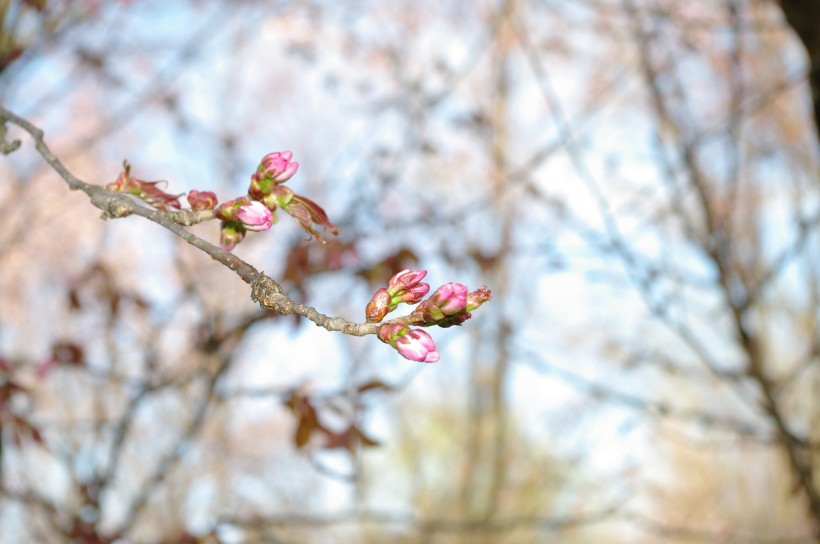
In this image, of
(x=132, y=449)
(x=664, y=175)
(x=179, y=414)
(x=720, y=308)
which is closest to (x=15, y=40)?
(x=664, y=175)

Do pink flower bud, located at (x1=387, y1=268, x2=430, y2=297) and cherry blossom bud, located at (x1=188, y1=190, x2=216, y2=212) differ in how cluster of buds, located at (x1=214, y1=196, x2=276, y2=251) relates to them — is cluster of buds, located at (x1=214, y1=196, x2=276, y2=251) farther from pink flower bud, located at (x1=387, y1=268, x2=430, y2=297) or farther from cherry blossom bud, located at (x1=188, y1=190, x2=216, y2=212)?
pink flower bud, located at (x1=387, y1=268, x2=430, y2=297)

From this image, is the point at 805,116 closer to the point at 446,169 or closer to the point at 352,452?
the point at 446,169

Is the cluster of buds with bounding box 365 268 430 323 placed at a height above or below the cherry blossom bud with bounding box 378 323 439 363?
above

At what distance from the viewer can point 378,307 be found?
818 millimetres

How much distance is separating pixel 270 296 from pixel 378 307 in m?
0.14

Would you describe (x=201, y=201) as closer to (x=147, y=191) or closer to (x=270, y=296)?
(x=147, y=191)

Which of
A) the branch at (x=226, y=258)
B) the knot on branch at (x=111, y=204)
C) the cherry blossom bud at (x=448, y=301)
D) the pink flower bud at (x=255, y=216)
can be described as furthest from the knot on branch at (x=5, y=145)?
the cherry blossom bud at (x=448, y=301)

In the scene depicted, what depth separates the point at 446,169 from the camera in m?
7.62

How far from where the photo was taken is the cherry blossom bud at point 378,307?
0.81 meters

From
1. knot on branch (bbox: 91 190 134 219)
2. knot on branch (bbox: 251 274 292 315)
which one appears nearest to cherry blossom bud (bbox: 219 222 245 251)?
knot on branch (bbox: 91 190 134 219)

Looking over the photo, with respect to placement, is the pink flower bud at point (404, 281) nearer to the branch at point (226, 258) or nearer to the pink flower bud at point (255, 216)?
the branch at point (226, 258)

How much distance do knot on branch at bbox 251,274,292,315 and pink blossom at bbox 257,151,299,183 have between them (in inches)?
9.1

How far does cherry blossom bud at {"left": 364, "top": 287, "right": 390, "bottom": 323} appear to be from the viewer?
814mm

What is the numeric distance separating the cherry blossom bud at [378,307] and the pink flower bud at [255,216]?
17 centimetres
